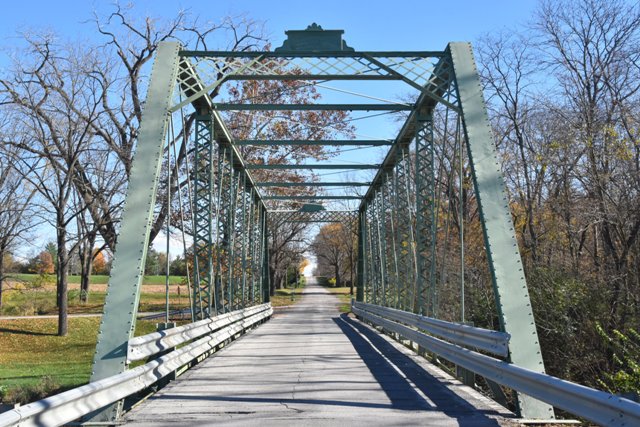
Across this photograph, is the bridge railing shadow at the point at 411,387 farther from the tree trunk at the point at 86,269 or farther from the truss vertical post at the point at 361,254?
the tree trunk at the point at 86,269

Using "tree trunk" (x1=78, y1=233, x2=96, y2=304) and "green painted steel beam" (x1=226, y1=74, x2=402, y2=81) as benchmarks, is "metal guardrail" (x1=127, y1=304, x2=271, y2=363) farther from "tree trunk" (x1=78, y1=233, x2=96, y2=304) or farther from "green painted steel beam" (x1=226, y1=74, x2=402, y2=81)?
"tree trunk" (x1=78, y1=233, x2=96, y2=304)

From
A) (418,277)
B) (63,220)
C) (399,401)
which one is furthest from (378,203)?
(399,401)

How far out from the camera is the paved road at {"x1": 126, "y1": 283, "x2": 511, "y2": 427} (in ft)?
18.0

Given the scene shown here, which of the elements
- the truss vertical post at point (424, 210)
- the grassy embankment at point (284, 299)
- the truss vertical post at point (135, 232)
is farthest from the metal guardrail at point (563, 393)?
the grassy embankment at point (284, 299)

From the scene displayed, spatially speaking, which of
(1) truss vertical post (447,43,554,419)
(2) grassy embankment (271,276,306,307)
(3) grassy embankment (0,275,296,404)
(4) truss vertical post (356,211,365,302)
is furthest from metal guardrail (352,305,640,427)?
(2) grassy embankment (271,276,306,307)

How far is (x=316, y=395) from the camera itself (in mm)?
6734

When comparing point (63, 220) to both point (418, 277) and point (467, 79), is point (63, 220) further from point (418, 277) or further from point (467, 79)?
point (467, 79)

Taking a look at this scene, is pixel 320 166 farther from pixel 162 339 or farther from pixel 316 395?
pixel 316 395

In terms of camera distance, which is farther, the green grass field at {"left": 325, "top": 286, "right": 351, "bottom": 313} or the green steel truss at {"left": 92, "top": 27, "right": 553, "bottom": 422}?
the green grass field at {"left": 325, "top": 286, "right": 351, "bottom": 313}

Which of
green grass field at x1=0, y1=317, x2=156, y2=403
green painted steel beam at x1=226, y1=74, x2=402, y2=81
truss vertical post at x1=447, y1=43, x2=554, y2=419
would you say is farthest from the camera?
green grass field at x1=0, y1=317, x2=156, y2=403

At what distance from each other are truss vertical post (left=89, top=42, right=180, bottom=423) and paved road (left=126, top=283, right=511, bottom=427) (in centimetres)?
60

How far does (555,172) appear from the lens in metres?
20.7

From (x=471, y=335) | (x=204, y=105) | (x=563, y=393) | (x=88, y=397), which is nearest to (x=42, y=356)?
(x=204, y=105)

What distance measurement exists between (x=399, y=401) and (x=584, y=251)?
58.1 feet
